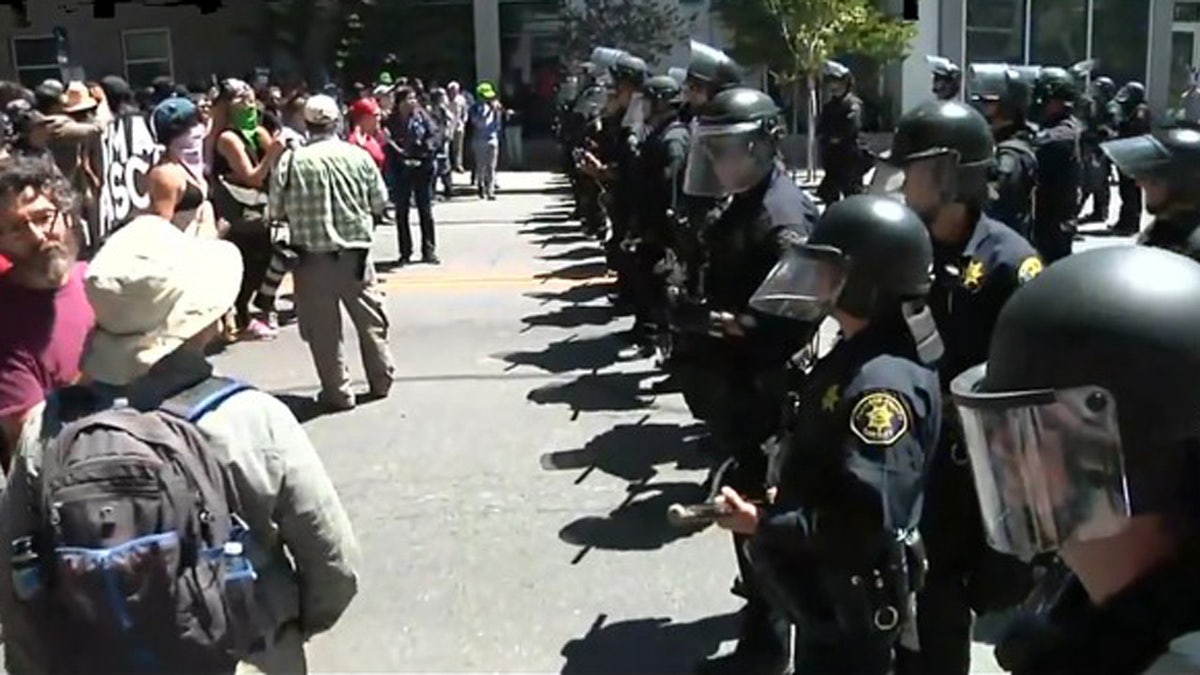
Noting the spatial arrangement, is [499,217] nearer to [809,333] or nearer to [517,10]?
[517,10]

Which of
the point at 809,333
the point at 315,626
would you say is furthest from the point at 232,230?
the point at 315,626

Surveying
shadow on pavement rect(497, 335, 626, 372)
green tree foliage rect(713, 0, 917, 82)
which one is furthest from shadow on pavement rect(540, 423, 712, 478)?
green tree foliage rect(713, 0, 917, 82)

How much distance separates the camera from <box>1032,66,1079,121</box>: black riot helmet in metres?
10.4

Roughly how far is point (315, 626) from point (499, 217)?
669 inches

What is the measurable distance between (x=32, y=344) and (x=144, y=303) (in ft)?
4.69

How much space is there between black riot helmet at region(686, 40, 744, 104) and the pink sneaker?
4546mm

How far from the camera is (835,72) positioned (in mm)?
16859

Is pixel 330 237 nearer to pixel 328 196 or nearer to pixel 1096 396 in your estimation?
pixel 328 196

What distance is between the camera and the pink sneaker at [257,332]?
10875 mm

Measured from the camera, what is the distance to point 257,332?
35.8 feet

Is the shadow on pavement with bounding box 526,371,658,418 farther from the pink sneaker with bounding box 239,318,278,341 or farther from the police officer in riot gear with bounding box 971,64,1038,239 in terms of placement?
the pink sneaker with bounding box 239,318,278,341

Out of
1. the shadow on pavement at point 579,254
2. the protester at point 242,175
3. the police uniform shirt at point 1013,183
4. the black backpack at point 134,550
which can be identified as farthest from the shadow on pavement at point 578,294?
the black backpack at point 134,550

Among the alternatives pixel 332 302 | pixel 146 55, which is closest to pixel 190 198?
pixel 332 302

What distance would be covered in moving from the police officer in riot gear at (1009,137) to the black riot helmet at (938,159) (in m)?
2.53
